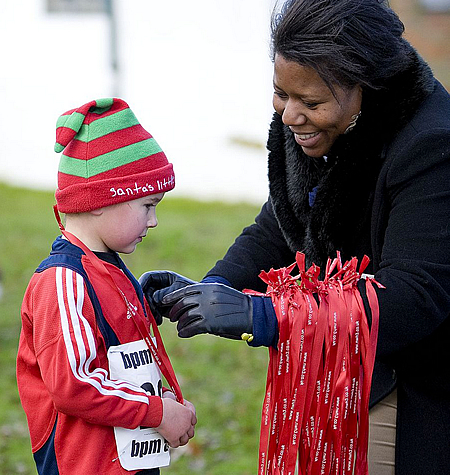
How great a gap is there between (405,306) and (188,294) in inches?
21.8

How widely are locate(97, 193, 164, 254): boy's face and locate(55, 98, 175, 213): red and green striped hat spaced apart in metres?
0.04

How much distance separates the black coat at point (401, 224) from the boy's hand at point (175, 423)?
1.79ft

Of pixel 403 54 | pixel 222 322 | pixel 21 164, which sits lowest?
pixel 21 164

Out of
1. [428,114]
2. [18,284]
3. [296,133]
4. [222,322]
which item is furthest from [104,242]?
[18,284]

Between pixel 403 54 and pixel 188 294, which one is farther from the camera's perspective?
pixel 403 54

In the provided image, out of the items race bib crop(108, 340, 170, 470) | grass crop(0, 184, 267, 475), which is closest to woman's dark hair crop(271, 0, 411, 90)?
race bib crop(108, 340, 170, 470)

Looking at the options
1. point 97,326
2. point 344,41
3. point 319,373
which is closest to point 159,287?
point 97,326

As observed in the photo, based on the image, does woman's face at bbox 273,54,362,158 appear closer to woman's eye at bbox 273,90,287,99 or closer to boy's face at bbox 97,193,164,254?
woman's eye at bbox 273,90,287,99

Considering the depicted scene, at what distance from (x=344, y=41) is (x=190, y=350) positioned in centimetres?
363

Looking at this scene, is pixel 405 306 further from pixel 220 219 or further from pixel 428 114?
pixel 220 219

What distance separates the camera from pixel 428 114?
2.10 meters

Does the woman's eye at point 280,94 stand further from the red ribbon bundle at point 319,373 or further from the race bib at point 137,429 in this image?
the race bib at point 137,429

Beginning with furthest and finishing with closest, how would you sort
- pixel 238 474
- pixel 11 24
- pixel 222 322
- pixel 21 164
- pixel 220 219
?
pixel 11 24
pixel 21 164
pixel 220 219
pixel 238 474
pixel 222 322

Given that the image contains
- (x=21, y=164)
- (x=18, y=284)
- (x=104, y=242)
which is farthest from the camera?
(x=21, y=164)
